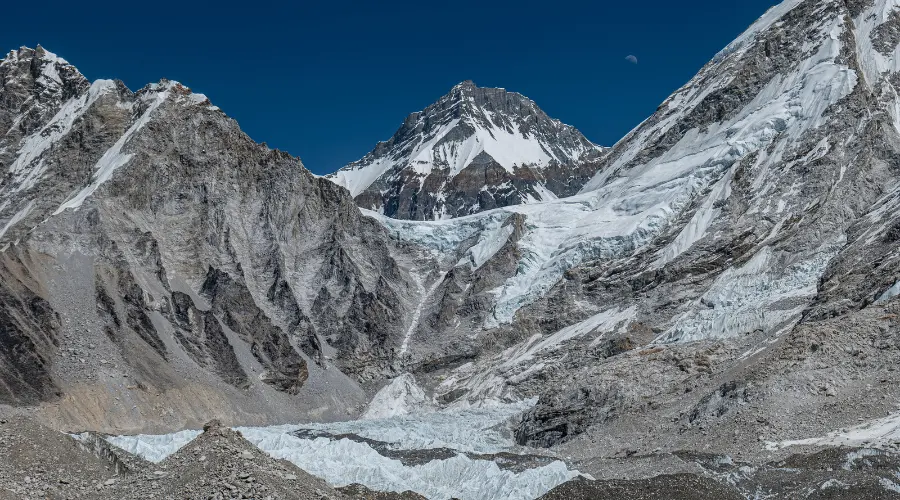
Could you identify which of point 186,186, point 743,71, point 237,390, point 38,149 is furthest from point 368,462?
point 743,71

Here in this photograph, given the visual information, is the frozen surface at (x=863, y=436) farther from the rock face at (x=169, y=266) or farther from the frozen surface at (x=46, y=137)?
the frozen surface at (x=46, y=137)

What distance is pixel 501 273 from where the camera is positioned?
139 meters

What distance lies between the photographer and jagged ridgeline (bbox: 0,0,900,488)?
7125 centimetres

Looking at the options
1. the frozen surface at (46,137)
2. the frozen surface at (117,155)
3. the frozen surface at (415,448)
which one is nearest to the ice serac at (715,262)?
the frozen surface at (415,448)

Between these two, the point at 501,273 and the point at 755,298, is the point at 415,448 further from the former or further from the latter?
the point at 501,273

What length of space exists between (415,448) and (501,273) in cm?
7053

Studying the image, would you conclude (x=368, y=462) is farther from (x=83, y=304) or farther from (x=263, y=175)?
(x=263, y=175)

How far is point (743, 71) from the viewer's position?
154 m

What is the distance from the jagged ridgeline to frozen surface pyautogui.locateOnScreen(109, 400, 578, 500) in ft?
20.9

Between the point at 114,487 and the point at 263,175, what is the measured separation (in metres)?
113

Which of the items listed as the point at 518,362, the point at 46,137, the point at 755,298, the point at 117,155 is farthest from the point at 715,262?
the point at 46,137

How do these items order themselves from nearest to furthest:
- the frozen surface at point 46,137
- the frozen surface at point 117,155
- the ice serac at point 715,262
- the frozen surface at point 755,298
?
the ice serac at point 715,262 → the frozen surface at point 755,298 → the frozen surface at point 117,155 → the frozen surface at point 46,137

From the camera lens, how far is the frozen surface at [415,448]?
46312 millimetres

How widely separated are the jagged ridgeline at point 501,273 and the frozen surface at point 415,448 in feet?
20.9
